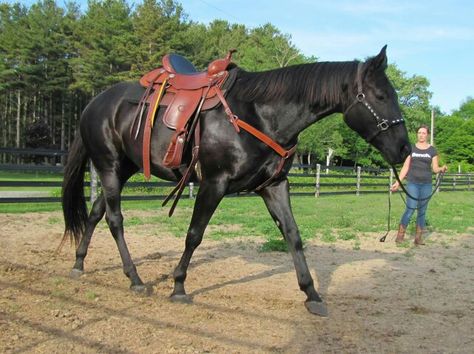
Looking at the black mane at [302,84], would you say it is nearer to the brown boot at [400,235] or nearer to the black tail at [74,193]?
the black tail at [74,193]

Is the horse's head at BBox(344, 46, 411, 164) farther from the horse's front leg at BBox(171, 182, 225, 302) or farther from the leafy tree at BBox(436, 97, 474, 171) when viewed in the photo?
the leafy tree at BBox(436, 97, 474, 171)

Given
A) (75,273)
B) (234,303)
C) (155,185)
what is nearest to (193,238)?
(234,303)

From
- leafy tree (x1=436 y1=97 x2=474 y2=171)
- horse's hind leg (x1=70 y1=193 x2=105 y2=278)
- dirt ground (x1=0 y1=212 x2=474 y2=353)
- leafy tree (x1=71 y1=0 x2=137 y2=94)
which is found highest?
leafy tree (x1=71 y1=0 x2=137 y2=94)

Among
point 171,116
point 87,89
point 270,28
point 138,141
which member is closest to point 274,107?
point 171,116

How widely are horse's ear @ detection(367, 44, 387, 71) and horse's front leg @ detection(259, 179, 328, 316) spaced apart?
1297mm

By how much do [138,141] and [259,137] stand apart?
140 centimetres

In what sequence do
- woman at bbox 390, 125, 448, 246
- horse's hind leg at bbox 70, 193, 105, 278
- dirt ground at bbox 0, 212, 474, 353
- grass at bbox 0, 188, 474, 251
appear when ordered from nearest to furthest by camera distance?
1. dirt ground at bbox 0, 212, 474, 353
2. horse's hind leg at bbox 70, 193, 105, 278
3. woman at bbox 390, 125, 448, 246
4. grass at bbox 0, 188, 474, 251

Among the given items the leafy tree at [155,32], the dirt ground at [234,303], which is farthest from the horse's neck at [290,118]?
the leafy tree at [155,32]

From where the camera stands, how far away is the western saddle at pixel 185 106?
427 cm

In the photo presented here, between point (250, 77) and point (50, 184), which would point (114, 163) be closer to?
point (250, 77)

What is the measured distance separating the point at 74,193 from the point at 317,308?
11.2 feet

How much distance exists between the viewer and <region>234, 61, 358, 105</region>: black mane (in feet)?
13.6

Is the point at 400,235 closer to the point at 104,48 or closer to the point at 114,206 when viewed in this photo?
the point at 114,206

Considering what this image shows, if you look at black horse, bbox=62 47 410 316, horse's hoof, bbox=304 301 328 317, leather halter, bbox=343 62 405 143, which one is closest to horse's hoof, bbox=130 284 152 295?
black horse, bbox=62 47 410 316
